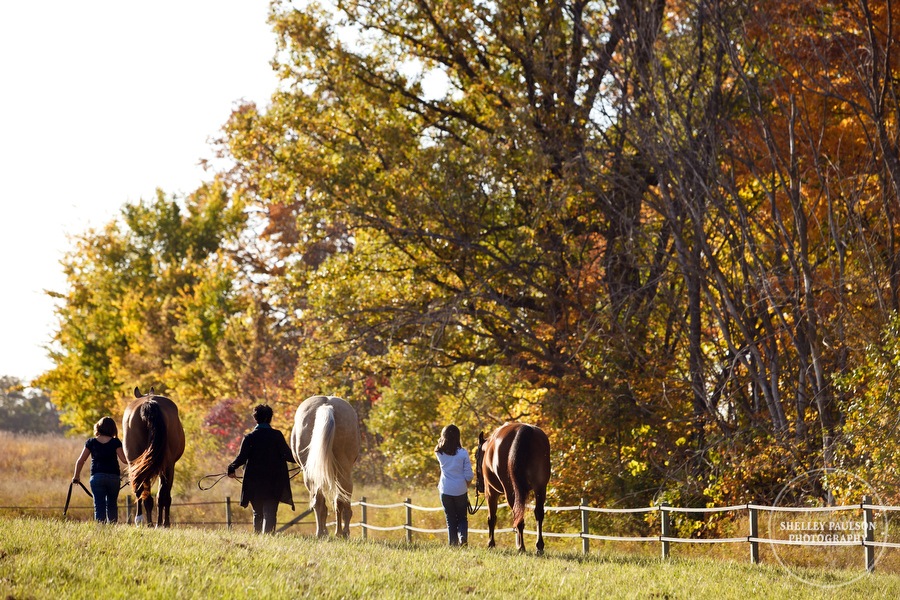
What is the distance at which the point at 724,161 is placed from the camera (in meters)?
19.4

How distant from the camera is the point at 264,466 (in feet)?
39.9

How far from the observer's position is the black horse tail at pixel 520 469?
12.2m

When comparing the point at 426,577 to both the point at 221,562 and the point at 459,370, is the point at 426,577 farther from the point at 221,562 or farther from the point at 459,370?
the point at 459,370

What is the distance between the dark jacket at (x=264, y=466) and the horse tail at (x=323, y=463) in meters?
0.34

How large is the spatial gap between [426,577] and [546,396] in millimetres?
11378

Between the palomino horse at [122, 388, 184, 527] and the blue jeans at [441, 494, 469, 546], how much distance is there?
3.38 m

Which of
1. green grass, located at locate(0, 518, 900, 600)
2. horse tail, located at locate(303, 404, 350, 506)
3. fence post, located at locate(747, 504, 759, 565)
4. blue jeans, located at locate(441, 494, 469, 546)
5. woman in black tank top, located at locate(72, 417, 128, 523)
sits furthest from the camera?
fence post, located at locate(747, 504, 759, 565)

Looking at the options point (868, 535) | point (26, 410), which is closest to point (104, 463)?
point (868, 535)

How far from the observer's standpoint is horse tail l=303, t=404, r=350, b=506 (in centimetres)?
1238

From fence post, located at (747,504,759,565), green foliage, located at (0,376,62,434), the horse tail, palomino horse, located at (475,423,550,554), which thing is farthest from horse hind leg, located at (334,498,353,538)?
green foliage, located at (0,376,62,434)

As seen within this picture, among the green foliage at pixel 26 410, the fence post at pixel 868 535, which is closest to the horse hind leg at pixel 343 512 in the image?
the fence post at pixel 868 535

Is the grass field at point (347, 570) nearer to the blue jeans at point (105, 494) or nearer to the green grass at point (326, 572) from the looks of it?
the green grass at point (326, 572)

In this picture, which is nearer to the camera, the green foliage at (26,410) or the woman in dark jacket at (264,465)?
the woman in dark jacket at (264,465)

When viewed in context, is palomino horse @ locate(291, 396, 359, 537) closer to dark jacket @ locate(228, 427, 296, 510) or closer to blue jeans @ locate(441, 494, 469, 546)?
dark jacket @ locate(228, 427, 296, 510)
